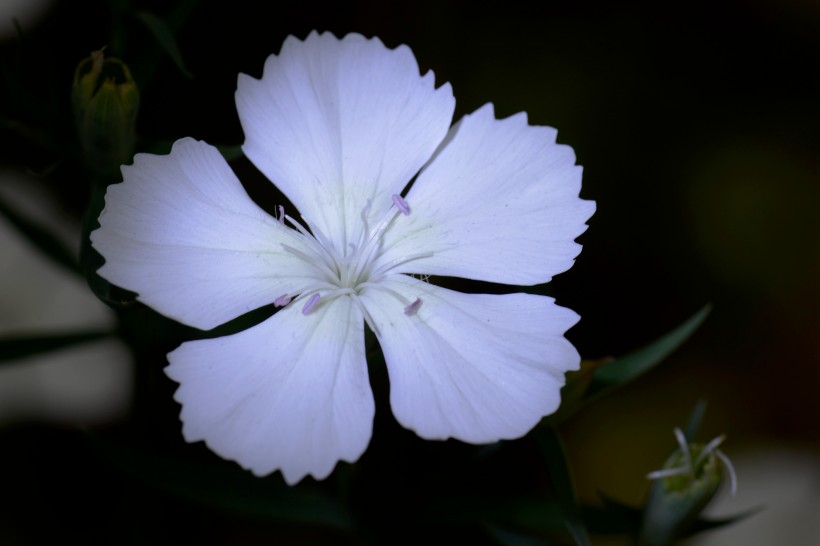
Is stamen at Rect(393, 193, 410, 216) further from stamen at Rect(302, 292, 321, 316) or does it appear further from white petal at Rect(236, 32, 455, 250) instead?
stamen at Rect(302, 292, 321, 316)

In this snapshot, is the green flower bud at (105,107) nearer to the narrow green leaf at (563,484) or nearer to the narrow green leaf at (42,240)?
the narrow green leaf at (42,240)

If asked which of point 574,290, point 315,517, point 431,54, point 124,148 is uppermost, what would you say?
point 431,54

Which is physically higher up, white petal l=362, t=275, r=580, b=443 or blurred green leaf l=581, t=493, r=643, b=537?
white petal l=362, t=275, r=580, b=443

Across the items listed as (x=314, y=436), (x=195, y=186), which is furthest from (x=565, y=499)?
(x=195, y=186)

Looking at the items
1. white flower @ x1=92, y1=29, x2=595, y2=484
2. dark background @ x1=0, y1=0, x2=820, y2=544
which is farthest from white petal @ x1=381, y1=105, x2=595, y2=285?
dark background @ x1=0, y1=0, x2=820, y2=544

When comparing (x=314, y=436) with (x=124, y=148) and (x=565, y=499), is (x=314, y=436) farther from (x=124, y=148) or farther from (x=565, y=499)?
(x=124, y=148)

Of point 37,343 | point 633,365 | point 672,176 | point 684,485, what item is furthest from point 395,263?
point 672,176
